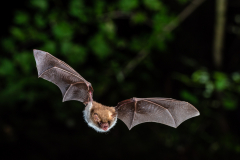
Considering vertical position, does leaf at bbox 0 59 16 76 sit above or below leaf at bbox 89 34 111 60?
below

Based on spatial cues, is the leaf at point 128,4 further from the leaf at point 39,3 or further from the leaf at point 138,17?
the leaf at point 39,3

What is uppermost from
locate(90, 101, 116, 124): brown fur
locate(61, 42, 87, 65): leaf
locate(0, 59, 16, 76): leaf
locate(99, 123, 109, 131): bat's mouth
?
locate(90, 101, 116, 124): brown fur

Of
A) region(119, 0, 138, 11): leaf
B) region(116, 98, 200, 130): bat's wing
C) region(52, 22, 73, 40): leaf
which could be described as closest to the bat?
region(116, 98, 200, 130): bat's wing

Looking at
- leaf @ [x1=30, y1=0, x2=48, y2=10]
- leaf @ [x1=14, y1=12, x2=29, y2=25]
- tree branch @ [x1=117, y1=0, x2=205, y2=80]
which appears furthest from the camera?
tree branch @ [x1=117, y1=0, x2=205, y2=80]

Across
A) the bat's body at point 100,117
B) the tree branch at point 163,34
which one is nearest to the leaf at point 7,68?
the tree branch at point 163,34

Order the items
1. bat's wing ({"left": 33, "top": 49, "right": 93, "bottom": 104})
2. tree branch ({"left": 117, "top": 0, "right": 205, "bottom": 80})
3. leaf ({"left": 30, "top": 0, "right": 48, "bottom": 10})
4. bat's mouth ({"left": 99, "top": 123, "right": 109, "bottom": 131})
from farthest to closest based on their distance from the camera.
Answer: tree branch ({"left": 117, "top": 0, "right": 205, "bottom": 80}) → leaf ({"left": 30, "top": 0, "right": 48, "bottom": 10}) → bat's wing ({"left": 33, "top": 49, "right": 93, "bottom": 104}) → bat's mouth ({"left": 99, "top": 123, "right": 109, "bottom": 131})

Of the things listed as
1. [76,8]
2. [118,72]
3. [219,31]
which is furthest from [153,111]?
[219,31]

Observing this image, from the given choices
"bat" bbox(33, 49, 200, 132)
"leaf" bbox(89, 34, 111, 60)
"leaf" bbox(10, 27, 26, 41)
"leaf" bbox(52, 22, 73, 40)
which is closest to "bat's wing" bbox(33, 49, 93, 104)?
"bat" bbox(33, 49, 200, 132)

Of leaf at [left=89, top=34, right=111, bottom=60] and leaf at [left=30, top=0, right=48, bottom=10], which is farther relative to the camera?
leaf at [left=89, top=34, right=111, bottom=60]

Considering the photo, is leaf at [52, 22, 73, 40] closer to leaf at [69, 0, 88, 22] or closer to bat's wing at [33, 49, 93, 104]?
leaf at [69, 0, 88, 22]
